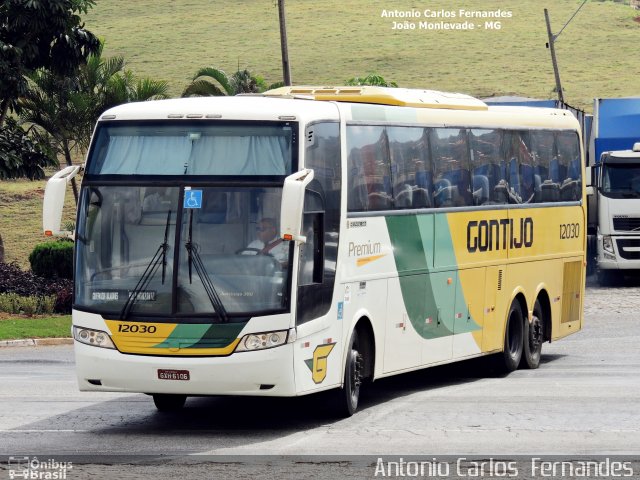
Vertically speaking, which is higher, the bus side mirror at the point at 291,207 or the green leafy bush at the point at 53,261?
the bus side mirror at the point at 291,207

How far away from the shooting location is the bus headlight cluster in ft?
41.4

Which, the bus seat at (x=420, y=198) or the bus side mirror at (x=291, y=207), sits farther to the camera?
the bus seat at (x=420, y=198)

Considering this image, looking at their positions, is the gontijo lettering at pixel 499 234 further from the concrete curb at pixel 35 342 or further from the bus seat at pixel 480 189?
the concrete curb at pixel 35 342

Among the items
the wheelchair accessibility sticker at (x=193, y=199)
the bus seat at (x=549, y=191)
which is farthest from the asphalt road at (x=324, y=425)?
the bus seat at (x=549, y=191)

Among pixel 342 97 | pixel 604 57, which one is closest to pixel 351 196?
pixel 342 97

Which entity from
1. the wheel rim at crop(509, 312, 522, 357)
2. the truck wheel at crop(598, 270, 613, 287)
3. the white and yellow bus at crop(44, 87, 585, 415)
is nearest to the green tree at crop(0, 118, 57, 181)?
the truck wheel at crop(598, 270, 613, 287)

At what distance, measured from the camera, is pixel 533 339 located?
19375 millimetres

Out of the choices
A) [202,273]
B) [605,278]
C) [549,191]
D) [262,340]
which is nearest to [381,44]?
[605,278]

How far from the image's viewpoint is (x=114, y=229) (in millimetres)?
13141

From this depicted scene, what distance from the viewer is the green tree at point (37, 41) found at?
101 feet

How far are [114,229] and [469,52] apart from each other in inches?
4013

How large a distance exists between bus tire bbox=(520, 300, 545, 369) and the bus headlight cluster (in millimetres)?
7126

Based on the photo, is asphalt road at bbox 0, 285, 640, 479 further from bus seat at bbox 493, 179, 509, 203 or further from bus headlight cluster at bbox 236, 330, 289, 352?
bus seat at bbox 493, 179, 509, 203

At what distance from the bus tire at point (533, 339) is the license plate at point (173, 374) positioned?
7.61m
